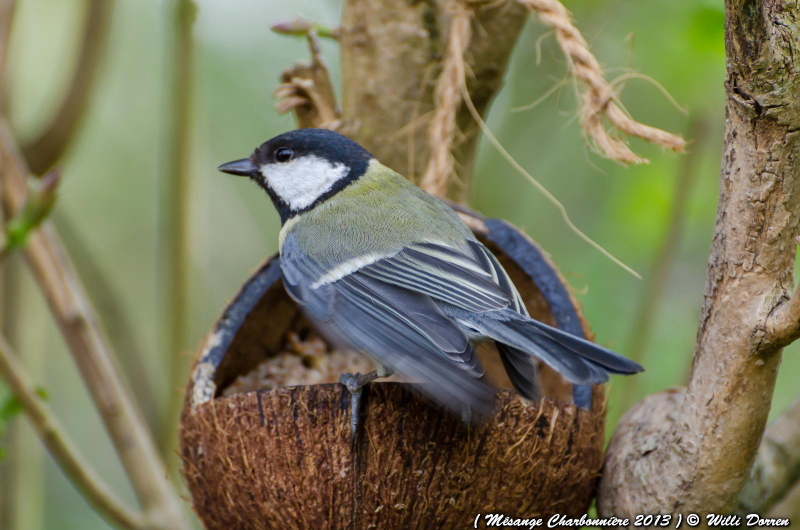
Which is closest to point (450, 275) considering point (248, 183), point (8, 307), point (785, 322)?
point (785, 322)

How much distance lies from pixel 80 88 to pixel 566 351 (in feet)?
5.15

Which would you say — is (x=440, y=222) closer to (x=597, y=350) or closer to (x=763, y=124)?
(x=597, y=350)

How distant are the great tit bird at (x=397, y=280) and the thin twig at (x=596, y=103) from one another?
0.99ft

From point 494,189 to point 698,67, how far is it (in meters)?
0.69

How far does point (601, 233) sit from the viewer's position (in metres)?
2.65

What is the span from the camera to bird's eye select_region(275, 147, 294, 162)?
67.9 inches

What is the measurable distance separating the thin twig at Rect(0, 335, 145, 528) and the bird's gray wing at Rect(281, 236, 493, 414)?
2.05ft

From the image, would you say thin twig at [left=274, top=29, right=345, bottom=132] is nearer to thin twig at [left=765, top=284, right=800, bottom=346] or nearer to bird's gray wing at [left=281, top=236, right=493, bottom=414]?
bird's gray wing at [left=281, top=236, right=493, bottom=414]

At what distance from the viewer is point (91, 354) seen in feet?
5.73

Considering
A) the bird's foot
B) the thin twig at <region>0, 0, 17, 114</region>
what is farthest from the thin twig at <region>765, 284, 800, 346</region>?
the thin twig at <region>0, 0, 17, 114</region>

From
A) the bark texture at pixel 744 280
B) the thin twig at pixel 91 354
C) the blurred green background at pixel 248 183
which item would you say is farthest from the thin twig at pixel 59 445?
the bark texture at pixel 744 280

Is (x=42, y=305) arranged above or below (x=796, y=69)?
below

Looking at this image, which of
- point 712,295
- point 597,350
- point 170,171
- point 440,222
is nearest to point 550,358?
point 597,350

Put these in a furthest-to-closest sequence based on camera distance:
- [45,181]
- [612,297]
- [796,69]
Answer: [612,297], [45,181], [796,69]
